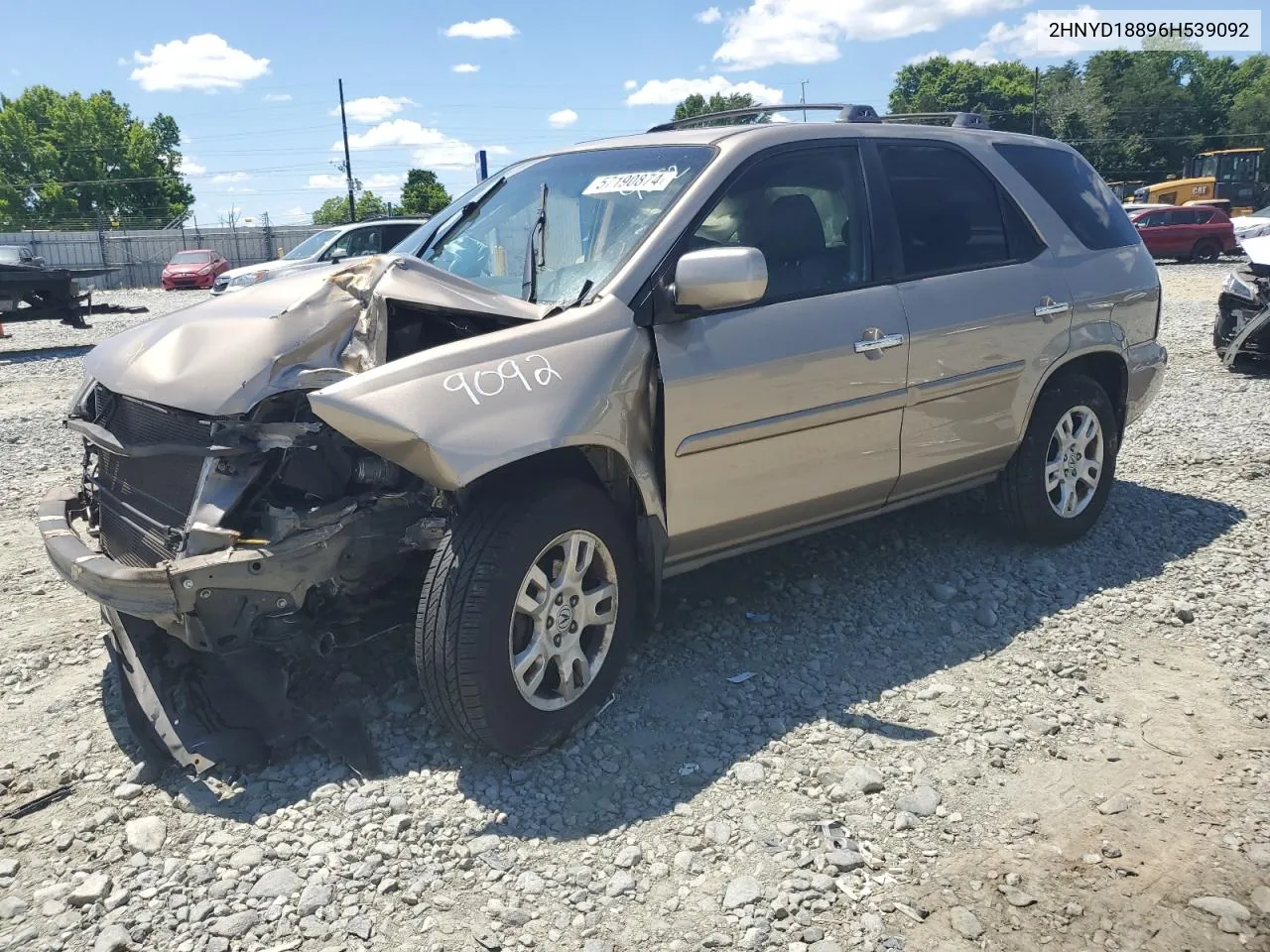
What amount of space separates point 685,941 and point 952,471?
108 inches

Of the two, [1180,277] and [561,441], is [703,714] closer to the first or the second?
[561,441]

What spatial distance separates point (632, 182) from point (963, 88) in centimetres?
10328

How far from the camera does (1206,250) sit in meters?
28.5

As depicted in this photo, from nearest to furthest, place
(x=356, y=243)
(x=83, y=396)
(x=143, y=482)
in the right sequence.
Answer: (x=143, y=482)
(x=83, y=396)
(x=356, y=243)

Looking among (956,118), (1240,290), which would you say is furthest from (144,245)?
(956,118)

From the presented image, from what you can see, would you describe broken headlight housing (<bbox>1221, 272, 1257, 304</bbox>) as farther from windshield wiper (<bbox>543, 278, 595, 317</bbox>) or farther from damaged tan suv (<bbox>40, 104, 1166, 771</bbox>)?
windshield wiper (<bbox>543, 278, 595, 317</bbox>)

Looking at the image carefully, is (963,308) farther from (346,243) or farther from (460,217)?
(346,243)

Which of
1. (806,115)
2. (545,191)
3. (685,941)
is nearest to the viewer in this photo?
(685,941)

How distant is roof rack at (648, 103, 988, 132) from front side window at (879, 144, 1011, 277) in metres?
A: 0.27

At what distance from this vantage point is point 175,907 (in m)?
2.67

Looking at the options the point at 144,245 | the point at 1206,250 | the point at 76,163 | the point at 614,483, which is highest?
the point at 76,163

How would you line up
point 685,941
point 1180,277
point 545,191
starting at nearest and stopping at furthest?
point 685,941 → point 545,191 → point 1180,277

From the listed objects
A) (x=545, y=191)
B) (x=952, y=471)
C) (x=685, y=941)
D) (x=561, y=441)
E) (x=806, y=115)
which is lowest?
(x=685, y=941)

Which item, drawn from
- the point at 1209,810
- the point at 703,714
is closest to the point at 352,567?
the point at 703,714
